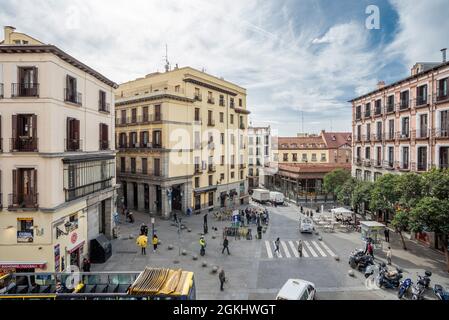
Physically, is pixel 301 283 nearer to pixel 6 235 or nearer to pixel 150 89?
pixel 6 235

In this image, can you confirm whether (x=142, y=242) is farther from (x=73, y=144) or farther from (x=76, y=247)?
(x=73, y=144)

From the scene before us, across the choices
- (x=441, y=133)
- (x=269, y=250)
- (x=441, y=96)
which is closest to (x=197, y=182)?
(x=269, y=250)

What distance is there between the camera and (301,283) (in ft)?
46.1

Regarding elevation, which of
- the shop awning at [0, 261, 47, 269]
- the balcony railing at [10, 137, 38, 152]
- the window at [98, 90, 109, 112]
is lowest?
the shop awning at [0, 261, 47, 269]

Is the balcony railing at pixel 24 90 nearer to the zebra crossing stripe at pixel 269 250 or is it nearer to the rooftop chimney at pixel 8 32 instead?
the rooftop chimney at pixel 8 32

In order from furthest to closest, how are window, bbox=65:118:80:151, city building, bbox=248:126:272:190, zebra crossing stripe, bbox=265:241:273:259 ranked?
city building, bbox=248:126:272:190
zebra crossing stripe, bbox=265:241:273:259
window, bbox=65:118:80:151

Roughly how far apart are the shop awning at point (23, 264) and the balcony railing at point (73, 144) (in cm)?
704

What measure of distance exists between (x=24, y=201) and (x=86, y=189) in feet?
14.3

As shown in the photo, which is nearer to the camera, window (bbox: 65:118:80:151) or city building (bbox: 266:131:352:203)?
window (bbox: 65:118:80:151)

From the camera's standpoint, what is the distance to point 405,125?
30906mm

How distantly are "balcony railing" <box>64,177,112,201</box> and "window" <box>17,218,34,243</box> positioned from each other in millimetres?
2388

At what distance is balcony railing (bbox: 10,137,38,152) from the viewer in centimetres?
1633

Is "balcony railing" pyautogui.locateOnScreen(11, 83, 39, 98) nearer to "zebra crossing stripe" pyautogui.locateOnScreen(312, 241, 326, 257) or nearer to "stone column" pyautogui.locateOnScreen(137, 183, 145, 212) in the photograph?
"stone column" pyautogui.locateOnScreen(137, 183, 145, 212)

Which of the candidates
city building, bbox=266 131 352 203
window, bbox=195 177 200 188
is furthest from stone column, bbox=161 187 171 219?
city building, bbox=266 131 352 203
